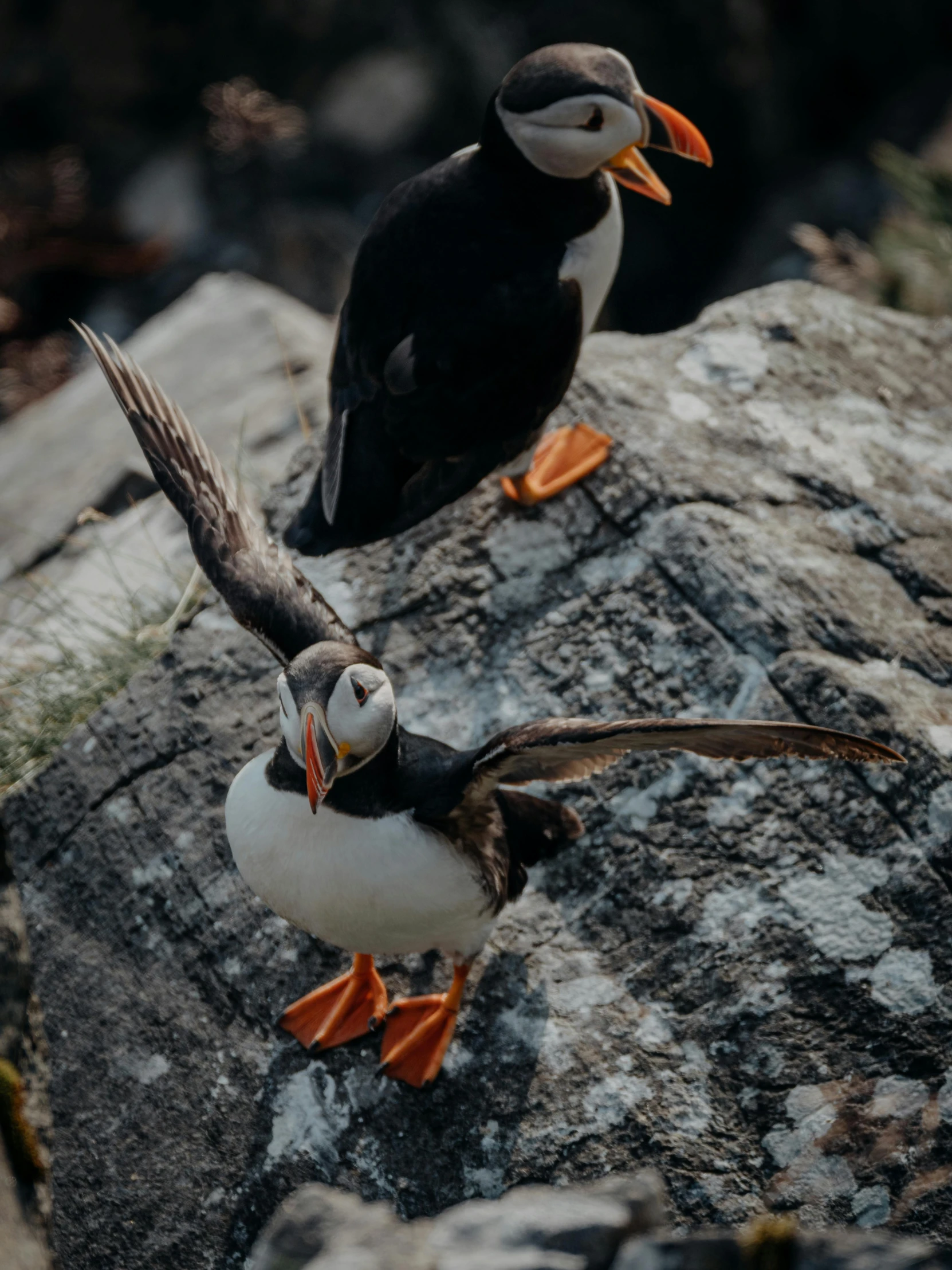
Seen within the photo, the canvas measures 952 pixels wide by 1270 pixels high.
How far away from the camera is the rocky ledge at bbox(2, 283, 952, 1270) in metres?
2.85

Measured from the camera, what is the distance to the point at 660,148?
3607mm

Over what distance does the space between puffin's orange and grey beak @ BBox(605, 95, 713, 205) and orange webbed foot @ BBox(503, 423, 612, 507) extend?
2.70ft

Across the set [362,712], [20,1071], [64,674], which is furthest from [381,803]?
[64,674]

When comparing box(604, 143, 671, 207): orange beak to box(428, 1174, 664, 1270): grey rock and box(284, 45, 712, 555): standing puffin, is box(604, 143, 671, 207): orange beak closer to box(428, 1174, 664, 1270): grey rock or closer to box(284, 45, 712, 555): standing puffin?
box(284, 45, 712, 555): standing puffin

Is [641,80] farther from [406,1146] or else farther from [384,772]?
[406,1146]

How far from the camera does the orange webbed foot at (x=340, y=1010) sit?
3066 mm

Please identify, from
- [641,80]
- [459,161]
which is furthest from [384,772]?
[641,80]

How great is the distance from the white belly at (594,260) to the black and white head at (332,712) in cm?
166

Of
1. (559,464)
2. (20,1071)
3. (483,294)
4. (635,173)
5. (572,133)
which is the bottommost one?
(20,1071)

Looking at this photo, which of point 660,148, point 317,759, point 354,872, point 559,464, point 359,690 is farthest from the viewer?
point 559,464

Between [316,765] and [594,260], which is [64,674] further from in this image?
[594,260]

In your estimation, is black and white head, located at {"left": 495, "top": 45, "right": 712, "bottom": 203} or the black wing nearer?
black and white head, located at {"left": 495, "top": 45, "right": 712, "bottom": 203}

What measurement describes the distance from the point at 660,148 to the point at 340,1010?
282cm

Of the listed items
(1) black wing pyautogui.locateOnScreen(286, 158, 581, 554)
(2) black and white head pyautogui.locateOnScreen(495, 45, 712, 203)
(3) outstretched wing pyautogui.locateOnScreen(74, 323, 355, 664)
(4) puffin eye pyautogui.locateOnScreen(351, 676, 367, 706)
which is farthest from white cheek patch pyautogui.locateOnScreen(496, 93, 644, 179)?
(4) puffin eye pyautogui.locateOnScreen(351, 676, 367, 706)
